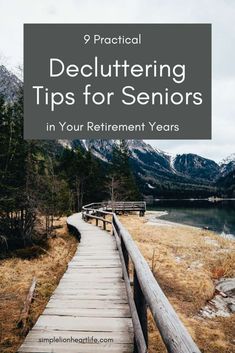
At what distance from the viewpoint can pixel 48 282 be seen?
1009cm

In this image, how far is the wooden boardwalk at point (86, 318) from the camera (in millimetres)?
4488

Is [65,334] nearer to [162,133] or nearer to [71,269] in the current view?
[71,269]

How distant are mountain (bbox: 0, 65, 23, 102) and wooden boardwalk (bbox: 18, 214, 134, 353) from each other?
17.8m

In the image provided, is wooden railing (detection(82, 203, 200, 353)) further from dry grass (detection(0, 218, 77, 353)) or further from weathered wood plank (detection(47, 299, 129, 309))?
dry grass (detection(0, 218, 77, 353))

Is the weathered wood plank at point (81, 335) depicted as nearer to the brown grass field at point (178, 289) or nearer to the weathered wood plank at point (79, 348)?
the weathered wood plank at point (79, 348)

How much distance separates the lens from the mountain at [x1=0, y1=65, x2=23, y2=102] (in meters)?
22.9

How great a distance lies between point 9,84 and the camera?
24.3 meters

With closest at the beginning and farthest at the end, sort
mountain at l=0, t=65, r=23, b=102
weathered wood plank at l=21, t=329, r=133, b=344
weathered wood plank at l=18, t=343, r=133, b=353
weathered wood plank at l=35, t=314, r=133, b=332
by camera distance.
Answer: weathered wood plank at l=18, t=343, r=133, b=353, weathered wood plank at l=21, t=329, r=133, b=344, weathered wood plank at l=35, t=314, r=133, b=332, mountain at l=0, t=65, r=23, b=102

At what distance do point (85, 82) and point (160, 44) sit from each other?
19.1ft

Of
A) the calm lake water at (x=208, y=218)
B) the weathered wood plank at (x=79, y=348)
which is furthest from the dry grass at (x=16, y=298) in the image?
the calm lake water at (x=208, y=218)

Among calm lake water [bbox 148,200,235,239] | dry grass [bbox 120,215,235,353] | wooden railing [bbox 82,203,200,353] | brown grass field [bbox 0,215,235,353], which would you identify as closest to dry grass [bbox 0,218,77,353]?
brown grass field [bbox 0,215,235,353]

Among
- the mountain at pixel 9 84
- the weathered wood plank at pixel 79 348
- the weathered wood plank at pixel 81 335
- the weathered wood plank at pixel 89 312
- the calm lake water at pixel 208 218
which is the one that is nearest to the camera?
the weathered wood plank at pixel 79 348

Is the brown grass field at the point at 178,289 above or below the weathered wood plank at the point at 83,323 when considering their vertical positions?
below

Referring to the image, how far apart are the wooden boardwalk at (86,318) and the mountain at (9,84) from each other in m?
17.8
